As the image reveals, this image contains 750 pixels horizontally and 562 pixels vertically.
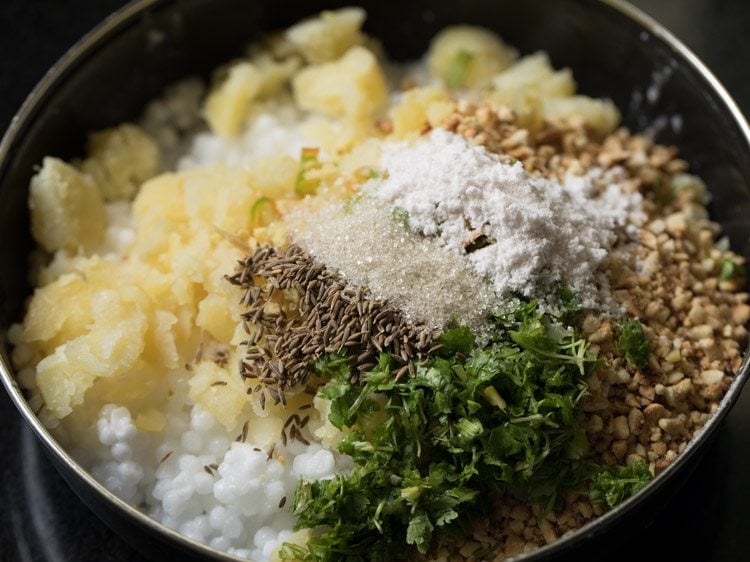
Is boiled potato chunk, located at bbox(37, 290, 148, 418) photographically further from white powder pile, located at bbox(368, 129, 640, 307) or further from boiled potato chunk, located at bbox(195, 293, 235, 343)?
white powder pile, located at bbox(368, 129, 640, 307)

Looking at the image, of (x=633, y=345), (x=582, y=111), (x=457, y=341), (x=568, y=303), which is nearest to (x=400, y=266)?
(x=457, y=341)

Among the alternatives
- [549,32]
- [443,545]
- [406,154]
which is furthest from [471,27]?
[443,545]

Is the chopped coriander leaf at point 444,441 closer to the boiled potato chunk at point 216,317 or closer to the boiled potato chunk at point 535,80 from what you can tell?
the boiled potato chunk at point 216,317

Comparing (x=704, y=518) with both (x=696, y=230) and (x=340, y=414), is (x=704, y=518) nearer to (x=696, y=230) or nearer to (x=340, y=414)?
(x=696, y=230)

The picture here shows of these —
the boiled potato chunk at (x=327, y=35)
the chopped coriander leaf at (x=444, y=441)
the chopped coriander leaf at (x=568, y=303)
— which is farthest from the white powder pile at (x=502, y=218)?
the boiled potato chunk at (x=327, y=35)

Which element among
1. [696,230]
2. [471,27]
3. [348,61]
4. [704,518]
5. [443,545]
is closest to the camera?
[443,545]

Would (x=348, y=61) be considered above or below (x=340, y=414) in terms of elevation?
above
